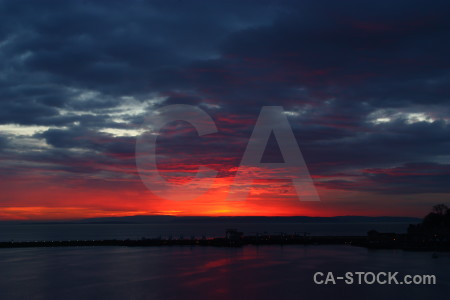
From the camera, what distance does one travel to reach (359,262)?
76.0 meters

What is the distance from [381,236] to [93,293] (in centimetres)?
8617

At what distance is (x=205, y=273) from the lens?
6494 cm

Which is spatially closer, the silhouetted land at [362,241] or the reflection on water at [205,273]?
the reflection on water at [205,273]

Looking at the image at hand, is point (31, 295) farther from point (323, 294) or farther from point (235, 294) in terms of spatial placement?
point (323, 294)

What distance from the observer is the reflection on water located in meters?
50.0

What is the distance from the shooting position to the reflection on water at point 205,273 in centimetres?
5000

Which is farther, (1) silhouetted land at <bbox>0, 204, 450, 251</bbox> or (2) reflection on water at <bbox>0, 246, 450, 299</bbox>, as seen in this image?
(1) silhouetted land at <bbox>0, 204, 450, 251</bbox>

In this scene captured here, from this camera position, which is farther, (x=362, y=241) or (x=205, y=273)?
(x=362, y=241)

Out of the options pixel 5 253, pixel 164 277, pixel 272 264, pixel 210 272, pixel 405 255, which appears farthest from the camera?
pixel 5 253

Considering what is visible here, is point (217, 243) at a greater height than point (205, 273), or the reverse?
point (217, 243)

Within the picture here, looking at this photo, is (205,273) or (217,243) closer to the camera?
(205,273)

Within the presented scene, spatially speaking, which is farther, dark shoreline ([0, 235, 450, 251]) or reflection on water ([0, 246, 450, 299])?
dark shoreline ([0, 235, 450, 251])

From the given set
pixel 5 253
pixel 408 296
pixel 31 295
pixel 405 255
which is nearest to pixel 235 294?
pixel 408 296

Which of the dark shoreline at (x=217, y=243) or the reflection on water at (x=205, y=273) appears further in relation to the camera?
the dark shoreline at (x=217, y=243)
